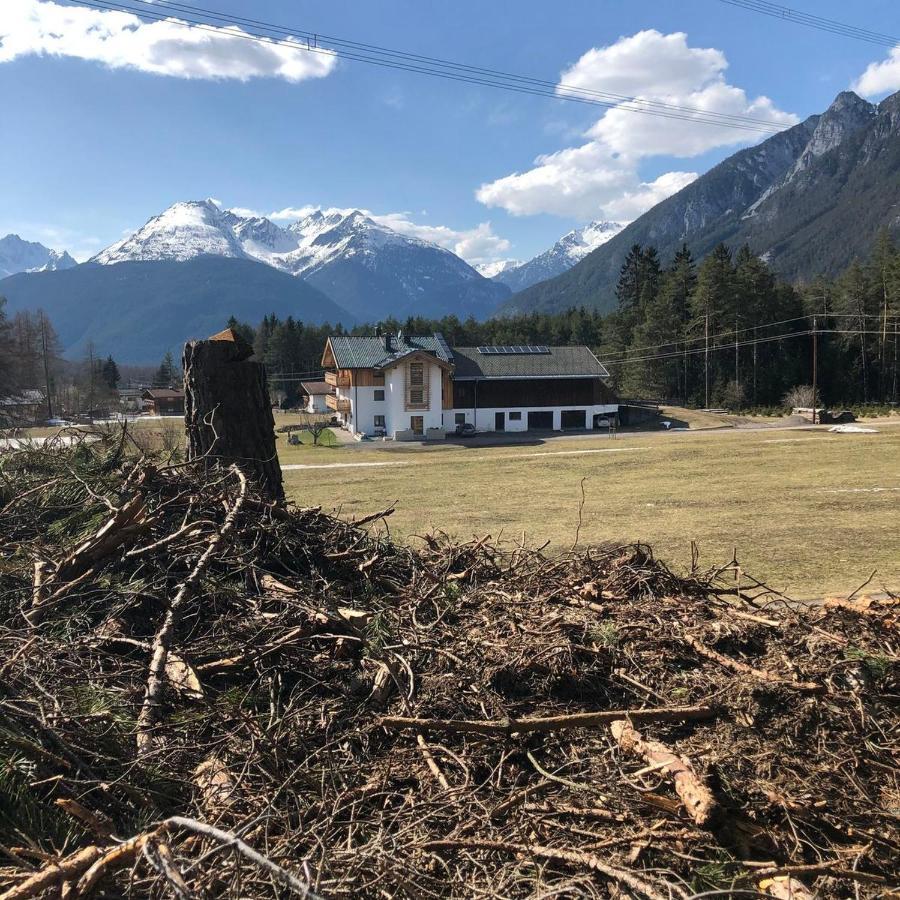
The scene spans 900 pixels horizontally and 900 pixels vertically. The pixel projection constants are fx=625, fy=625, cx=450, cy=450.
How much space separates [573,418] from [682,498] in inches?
1473

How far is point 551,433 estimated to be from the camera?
167ft

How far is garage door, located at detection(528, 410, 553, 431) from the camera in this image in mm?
53938

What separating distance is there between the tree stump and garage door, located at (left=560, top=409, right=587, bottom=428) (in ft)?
163

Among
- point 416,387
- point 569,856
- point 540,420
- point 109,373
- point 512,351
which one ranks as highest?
point 109,373

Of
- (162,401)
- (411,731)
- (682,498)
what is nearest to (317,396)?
(162,401)

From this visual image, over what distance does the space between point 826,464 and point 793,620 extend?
23.2 m

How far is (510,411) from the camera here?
5322 centimetres

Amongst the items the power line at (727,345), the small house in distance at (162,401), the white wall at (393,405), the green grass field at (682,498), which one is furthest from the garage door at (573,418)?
the small house in distance at (162,401)

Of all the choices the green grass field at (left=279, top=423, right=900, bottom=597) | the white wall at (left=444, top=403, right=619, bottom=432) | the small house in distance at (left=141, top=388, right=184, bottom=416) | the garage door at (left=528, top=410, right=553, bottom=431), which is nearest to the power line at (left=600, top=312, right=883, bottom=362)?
the white wall at (left=444, top=403, right=619, bottom=432)

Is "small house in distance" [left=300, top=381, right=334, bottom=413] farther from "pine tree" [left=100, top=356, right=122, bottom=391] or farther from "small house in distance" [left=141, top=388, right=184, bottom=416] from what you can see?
"pine tree" [left=100, top=356, right=122, bottom=391]

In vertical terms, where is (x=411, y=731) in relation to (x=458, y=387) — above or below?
below

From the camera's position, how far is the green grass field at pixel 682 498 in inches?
402

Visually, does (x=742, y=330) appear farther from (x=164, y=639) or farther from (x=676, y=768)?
(x=164, y=639)

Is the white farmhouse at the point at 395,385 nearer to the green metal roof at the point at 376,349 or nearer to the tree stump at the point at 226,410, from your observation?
the green metal roof at the point at 376,349
